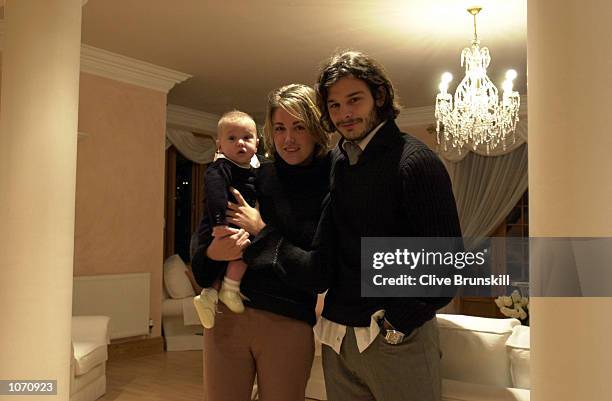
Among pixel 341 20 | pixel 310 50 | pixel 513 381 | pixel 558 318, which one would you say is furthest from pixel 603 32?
pixel 310 50

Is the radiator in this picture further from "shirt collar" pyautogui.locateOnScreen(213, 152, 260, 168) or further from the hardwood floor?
"shirt collar" pyautogui.locateOnScreen(213, 152, 260, 168)

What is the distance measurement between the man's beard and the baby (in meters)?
0.41

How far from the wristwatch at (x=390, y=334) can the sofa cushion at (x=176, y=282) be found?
4721mm

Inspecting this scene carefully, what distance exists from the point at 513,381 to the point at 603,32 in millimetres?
1345

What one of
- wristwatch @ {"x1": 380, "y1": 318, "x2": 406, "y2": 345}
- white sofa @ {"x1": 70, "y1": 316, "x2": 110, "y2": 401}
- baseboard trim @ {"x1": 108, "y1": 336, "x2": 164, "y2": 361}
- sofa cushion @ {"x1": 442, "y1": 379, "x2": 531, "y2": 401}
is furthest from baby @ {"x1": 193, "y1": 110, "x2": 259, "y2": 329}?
baseboard trim @ {"x1": 108, "y1": 336, "x2": 164, "y2": 361}

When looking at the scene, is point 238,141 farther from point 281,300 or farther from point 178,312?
point 178,312

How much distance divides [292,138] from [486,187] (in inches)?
216

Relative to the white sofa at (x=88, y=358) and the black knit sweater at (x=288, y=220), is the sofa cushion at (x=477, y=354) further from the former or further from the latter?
the white sofa at (x=88, y=358)

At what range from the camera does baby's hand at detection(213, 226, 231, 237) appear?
4.73ft

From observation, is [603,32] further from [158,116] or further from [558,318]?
[158,116]

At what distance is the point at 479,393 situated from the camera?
181 cm

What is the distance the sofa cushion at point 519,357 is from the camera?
186cm

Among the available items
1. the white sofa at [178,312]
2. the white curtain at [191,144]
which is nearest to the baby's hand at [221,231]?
the white sofa at [178,312]

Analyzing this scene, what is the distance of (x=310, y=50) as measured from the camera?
4.63m
